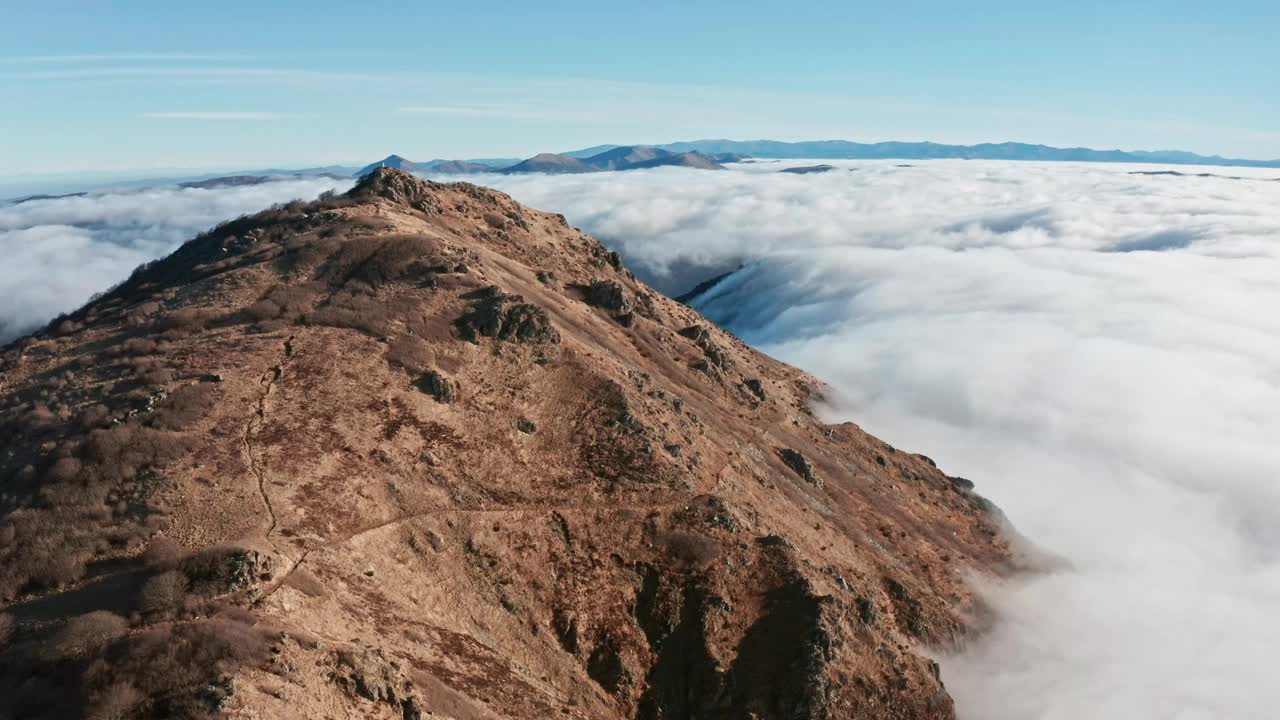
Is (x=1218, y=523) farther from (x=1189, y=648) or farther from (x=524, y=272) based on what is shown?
(x=524, y=272)

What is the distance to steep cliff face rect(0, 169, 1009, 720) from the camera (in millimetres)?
40625

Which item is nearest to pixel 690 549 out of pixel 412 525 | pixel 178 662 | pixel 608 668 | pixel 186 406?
pixel 608 668

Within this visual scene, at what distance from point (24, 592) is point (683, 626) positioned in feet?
139

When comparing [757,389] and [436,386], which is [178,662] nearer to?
[436,386]

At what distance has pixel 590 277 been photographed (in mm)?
125750

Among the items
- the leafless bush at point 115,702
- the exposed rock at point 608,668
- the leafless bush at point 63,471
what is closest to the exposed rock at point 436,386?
the leafless bush at point 63,471

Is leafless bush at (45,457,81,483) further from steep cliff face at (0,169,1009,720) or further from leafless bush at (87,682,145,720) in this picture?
leafless bush at (87,682,145,720)

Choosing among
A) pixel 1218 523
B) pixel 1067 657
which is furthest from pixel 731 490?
pixel 1218 523

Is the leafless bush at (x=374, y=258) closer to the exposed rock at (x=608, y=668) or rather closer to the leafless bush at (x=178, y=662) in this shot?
the exposed rock at (x=608, y=668)

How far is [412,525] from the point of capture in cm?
5684

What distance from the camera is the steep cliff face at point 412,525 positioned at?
40625 mm

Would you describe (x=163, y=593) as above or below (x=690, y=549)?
above

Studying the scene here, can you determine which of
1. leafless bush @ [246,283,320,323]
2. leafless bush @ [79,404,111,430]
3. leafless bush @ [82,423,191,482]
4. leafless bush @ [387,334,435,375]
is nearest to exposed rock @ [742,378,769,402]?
leafless bush @ [387,334,435,375]

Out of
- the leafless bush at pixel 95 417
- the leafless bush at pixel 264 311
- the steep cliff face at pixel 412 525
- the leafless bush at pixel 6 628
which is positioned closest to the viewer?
the leafless bush at pixel 6 628
